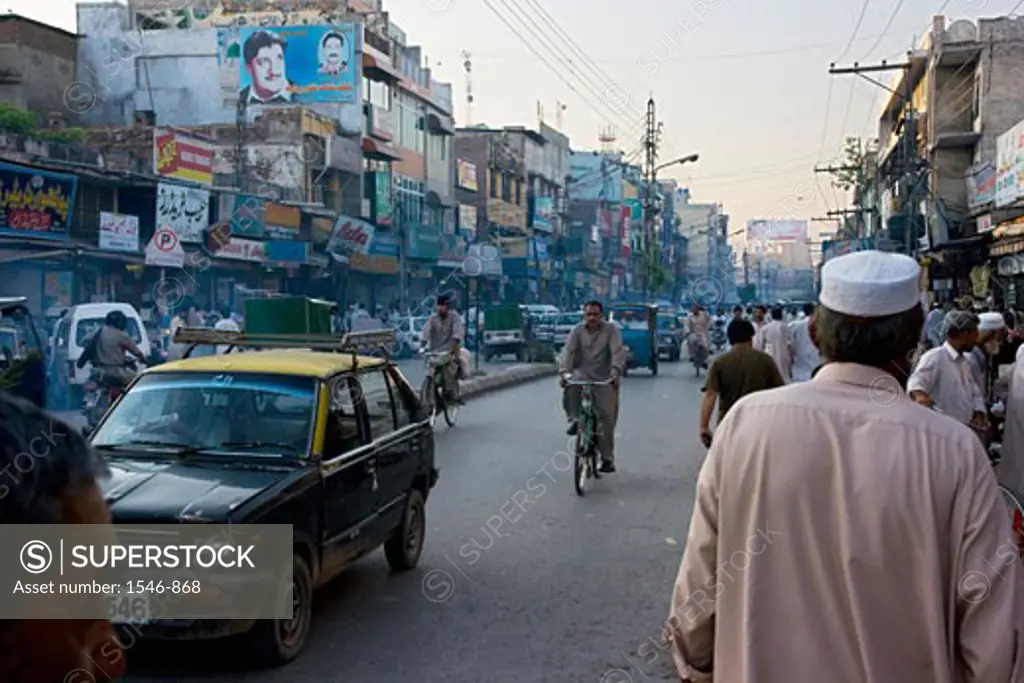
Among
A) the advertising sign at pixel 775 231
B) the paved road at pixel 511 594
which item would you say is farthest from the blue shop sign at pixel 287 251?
the advertising sign at pixel 775 231

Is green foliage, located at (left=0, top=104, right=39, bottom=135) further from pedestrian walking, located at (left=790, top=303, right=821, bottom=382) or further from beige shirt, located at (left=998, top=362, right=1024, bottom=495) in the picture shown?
beige shirt, located at (left=998, top=362, right=1024, bottom=495)

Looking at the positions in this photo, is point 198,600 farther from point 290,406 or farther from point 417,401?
point 417,401

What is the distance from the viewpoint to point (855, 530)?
8.19ft

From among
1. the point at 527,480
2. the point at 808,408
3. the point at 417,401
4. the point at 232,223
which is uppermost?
the point at 232,223

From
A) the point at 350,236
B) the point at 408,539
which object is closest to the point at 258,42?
the point at 350,236

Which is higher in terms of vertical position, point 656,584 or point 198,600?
point 198,600

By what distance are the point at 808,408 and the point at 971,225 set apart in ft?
106

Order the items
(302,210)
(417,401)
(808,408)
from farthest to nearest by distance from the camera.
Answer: (302,210), (417,401), (808,408)

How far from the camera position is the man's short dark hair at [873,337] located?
265cm

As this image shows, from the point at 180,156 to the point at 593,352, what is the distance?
24.4 m

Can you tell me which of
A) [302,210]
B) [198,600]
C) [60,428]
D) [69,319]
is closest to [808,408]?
[60,428]

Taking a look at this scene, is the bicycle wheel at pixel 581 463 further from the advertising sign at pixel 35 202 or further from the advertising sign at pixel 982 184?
the advertising sign at pixel 982 184

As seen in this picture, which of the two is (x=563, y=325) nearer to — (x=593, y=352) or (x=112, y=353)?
(x=112, y=353)

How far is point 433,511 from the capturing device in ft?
31.8
